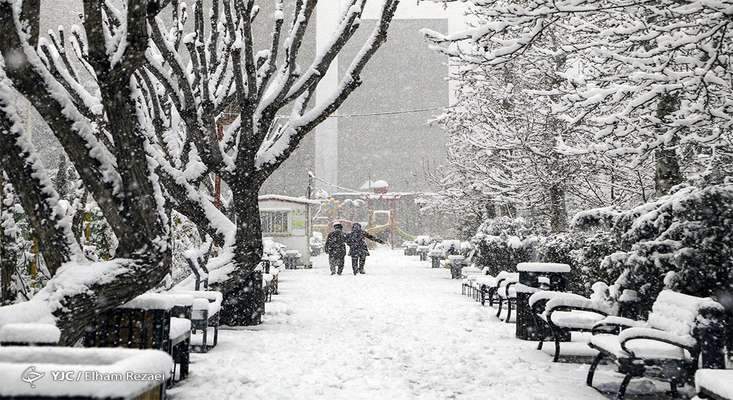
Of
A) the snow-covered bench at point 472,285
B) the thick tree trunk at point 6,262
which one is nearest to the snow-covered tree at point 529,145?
the snow-covered bench at point 472,285

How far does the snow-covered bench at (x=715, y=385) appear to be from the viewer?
11.0 feet

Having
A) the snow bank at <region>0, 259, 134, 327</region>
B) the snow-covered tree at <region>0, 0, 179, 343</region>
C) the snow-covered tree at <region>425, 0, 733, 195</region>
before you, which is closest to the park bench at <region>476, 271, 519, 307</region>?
the snow-covered tree at <region>425, 0, 733, 195</region>

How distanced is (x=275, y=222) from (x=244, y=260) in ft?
63.9

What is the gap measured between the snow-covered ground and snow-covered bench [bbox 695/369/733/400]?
1.96 m

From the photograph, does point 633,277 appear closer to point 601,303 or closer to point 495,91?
point 601,303

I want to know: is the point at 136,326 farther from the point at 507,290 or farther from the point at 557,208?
the point at 557,208

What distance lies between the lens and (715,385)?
3488 millimetres

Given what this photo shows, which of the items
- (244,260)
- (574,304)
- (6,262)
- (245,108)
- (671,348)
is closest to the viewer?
(671,348)

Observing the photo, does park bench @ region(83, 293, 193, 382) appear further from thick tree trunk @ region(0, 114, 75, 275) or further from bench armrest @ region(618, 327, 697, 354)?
bench armrest @ region(618, 327, 697, 354)

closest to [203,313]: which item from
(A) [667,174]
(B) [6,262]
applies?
(B) [6,262]

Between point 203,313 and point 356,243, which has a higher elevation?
point 356,243

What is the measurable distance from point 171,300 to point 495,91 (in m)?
15.1

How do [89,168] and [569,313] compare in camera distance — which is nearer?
[89,168]

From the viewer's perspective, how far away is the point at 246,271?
9.26 metres
